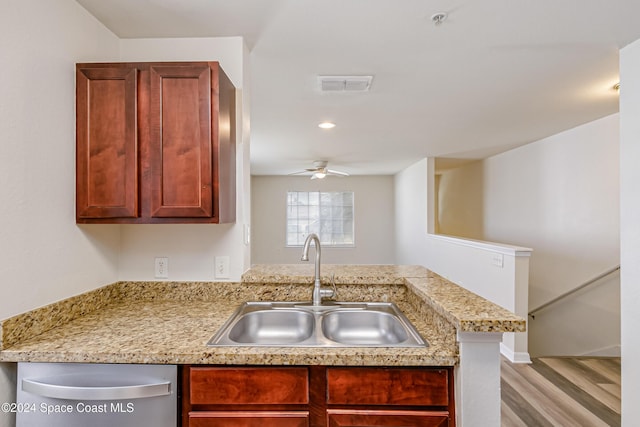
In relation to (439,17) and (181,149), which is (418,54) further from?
(181,149)

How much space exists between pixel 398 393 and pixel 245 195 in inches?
50.9

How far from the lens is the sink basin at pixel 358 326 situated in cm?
162

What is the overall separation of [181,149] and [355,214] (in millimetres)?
6602

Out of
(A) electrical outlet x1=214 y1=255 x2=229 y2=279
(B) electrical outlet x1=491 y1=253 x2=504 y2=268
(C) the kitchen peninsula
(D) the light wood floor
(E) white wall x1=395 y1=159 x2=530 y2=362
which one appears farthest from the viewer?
(B) electrical outlet x1=491 y1=253 x2=504 y2=268

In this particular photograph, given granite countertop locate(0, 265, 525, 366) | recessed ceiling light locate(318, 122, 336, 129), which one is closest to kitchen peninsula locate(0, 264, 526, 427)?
granite countertop locate(0, 265, 525, 366)

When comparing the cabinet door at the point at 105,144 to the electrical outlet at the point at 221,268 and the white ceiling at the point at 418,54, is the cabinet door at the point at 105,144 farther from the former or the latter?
the electrical outlet at the point at 221,268

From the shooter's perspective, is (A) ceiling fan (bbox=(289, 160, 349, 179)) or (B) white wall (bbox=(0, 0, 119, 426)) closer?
(B) white wall (bbox=(0, 0, 119, 426))

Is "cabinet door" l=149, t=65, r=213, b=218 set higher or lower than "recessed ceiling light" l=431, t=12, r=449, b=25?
lower

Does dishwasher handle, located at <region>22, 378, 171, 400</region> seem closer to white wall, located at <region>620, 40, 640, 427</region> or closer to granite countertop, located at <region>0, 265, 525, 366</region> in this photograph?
granite countertop, located at <region>0, 265, 525, 366</region>

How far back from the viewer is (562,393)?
2.60 m

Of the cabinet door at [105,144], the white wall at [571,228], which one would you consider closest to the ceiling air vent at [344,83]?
the cabinet door at [105,144]

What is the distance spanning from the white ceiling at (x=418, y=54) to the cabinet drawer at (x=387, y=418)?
1.73 metres

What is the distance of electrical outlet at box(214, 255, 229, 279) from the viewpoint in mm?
1859

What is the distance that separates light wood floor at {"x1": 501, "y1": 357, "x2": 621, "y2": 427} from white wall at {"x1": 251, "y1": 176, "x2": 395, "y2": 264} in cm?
482
